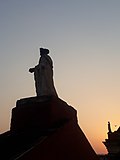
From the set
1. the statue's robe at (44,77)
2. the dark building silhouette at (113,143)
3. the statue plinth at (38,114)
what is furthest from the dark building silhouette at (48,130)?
the dark building silhouette at (113,143)

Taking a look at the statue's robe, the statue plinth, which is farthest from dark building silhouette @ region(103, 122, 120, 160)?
the statue's robe

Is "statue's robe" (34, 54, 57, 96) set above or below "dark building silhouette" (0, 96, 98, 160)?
above

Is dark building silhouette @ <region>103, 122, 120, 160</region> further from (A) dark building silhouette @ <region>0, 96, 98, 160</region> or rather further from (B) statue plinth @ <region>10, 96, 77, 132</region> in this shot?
(B) statue plinth @ <region>10, 96, 77, 132</region>

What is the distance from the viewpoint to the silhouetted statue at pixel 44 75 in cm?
1141

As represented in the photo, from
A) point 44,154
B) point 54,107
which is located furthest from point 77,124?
point 44,154

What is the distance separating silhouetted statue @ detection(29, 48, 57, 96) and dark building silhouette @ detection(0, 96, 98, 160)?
1.74 ft

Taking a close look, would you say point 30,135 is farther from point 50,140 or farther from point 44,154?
point 44,154

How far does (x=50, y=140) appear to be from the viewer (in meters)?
8.91

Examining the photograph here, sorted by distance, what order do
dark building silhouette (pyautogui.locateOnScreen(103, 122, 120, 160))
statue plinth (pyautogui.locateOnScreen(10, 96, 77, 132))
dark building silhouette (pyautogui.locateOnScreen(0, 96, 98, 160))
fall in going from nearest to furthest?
dark building silhouette (pyautogui.locateOnScreen(0, 96, 98, 160)), statue plinth (pyautogui.locateOnScreen(10, 96, 77, 132)), dark building silhouette (pyautogui.locateOnScreen(103, 122, 120, 160))

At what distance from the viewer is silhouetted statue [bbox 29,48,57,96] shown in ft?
37.4

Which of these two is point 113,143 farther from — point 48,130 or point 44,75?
point 48,130

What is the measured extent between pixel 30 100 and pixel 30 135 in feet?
5.05

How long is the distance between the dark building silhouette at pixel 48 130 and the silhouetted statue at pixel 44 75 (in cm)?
53

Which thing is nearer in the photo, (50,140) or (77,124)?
(50,140)
